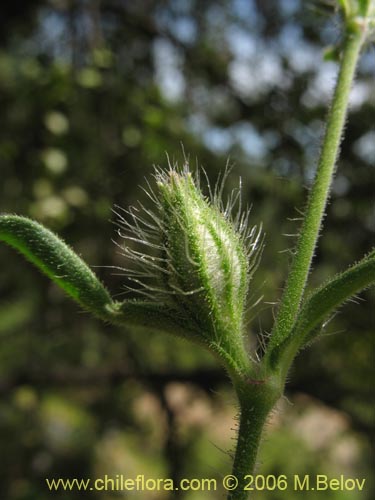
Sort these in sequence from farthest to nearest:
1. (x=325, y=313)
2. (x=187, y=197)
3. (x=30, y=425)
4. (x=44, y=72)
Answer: (x=30, y=425) < (x=44, y=72) < (x=187, y=197) < (x=325, y=313)

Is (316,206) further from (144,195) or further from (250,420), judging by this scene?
(144,195)

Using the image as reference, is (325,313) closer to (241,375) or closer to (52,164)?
(241,375)

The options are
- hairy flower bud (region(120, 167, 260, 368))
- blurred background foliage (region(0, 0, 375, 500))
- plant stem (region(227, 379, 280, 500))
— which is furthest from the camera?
blurred background foliage (region(0, 0, 375, 500))

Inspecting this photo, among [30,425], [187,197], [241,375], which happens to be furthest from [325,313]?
[30,425]

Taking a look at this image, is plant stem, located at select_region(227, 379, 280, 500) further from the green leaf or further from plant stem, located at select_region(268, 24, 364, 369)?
the green leaf

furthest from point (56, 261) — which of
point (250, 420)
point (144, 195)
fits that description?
point (144, 195)

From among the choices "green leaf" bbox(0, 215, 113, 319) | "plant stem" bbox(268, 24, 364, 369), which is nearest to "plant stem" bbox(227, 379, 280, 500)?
"plant stem" bbox(268, 24, 364, 369)
